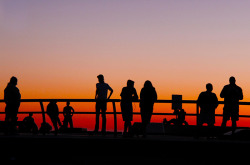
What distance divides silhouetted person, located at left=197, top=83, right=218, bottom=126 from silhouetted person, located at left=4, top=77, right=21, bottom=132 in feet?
19.2

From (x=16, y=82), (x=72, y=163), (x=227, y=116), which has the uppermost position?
(x=16, y=82)

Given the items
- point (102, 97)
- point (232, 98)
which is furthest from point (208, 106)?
point (102, 97)

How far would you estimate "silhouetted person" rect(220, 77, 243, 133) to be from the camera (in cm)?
1509

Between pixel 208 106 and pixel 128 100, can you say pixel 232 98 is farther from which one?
pixel 128 100

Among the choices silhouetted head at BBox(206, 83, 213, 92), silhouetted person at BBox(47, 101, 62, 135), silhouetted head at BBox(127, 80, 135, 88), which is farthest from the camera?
silhouetted person at BBox(47, 101, 62, 135)

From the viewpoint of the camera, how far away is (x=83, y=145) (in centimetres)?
1486

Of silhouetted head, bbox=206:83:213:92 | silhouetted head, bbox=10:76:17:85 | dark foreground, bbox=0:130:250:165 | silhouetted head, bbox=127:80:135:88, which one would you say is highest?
silhouetted head, bbox=10:76:17:85

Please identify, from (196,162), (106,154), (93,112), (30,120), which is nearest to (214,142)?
(196,162)

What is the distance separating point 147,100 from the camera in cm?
1555

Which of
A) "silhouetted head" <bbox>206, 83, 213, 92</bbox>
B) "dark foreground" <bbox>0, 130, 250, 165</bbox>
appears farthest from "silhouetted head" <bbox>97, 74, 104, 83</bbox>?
"silhouetted head" <bbox>206, 83, 213, 92</bbox>

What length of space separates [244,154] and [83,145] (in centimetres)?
445

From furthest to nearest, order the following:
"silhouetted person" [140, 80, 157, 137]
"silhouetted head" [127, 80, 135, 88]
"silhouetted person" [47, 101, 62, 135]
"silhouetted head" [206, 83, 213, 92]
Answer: "silhouetted person" [47, 101, 62, 135]
"silhouetted head" [127, 80, 135, 88]
"silhouetted person" [140, 80, 157, 137]
"silhouetted head" [206, 83, 213, 92]

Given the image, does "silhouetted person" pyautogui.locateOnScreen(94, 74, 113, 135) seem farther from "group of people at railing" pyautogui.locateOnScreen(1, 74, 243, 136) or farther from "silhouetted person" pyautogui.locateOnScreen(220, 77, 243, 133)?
"silhouetted person" pyautogui.locateOnScreen(220, 77, 243, 133)

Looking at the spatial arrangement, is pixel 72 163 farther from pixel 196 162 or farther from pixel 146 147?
pixel 196 162
